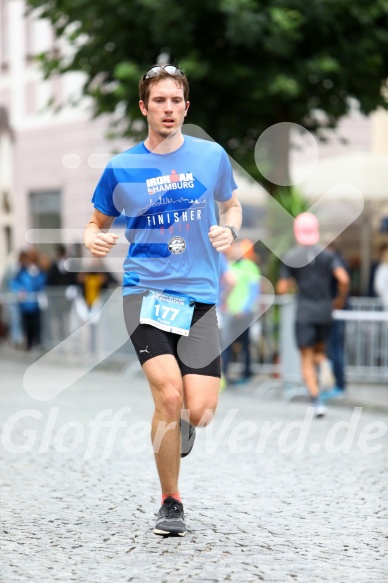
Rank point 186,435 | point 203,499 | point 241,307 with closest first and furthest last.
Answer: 1. point 186,435
2. point 203,499
3. point 241,307

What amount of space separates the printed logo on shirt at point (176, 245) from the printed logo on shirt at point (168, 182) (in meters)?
0.22

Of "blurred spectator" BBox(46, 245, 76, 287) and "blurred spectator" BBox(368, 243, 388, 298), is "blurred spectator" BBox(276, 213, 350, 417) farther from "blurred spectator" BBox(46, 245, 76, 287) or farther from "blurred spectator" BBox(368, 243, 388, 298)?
"blurred spectator" BBox(46, 245, 76, 287)

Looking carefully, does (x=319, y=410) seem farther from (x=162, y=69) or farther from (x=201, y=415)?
(x=162, y=69)

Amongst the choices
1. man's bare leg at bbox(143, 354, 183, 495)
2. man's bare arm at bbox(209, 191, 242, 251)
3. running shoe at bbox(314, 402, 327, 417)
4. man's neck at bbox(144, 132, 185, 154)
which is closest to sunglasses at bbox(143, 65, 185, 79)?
man's neck at bbox(144, 132, 185, 154)

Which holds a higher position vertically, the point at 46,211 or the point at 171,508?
the point at 46,211

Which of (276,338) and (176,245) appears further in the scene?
(276,338)

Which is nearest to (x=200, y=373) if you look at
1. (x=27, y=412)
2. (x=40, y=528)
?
(x=40, y=528)

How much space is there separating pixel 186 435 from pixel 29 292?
1550cm

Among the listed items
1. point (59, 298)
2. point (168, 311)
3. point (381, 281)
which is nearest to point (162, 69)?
point (168, 311)

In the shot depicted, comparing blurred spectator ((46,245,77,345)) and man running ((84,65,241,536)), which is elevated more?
man running ((84,65,241,536))

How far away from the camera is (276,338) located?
15367 mm

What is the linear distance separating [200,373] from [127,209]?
79cm

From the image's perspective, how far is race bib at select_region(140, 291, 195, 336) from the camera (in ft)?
18.8

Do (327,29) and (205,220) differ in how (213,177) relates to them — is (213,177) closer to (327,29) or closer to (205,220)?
(205,220)
